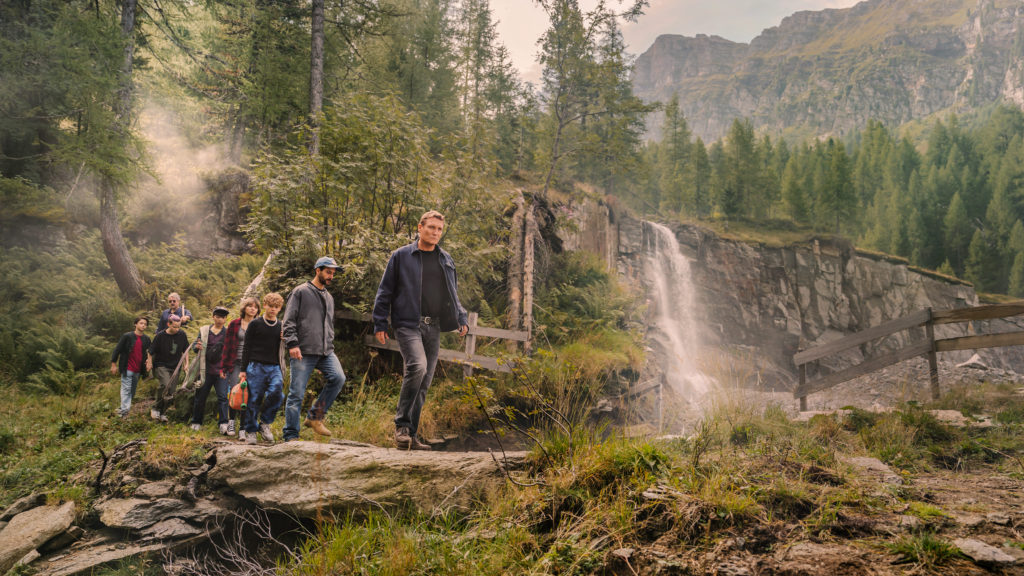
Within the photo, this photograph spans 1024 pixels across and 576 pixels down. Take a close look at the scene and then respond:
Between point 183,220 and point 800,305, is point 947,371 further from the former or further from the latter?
point 183,220

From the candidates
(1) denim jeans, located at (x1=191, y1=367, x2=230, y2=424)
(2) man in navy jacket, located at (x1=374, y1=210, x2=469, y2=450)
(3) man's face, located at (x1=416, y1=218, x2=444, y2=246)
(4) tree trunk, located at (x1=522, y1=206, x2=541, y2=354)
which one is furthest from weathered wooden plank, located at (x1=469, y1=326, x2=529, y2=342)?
(1) denim jeans, located at (x1=191, y1=367, x2=230, y2=424)

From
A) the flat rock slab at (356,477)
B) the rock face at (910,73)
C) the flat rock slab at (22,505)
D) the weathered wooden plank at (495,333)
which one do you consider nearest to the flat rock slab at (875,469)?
the flat rock slab at (356,477)

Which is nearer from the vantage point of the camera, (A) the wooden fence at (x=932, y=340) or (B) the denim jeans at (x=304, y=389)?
(B) the denim jeans at (x=304, y=389)

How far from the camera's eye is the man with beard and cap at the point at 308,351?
5.02m

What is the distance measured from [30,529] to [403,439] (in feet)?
12.8

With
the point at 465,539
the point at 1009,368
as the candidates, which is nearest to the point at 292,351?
the point at 465,539

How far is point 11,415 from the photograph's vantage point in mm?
6883

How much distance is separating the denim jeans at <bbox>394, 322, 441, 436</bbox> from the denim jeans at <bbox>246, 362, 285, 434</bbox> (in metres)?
2.46

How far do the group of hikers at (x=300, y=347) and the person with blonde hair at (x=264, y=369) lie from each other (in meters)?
0.01

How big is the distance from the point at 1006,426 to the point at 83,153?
1579 cm

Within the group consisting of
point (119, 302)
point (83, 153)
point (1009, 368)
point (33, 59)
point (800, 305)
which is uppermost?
point (33, 59)

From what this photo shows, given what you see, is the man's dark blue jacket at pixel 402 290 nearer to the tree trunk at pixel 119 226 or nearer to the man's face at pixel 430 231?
the man's face at pixel 430 231

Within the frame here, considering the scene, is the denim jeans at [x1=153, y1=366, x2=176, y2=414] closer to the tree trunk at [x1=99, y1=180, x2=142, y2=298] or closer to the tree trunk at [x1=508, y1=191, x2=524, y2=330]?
the tree trunk at [x1=99, y1=180, x2=142, y2=298]

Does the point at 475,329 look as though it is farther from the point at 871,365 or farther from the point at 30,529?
the point at 871,365
